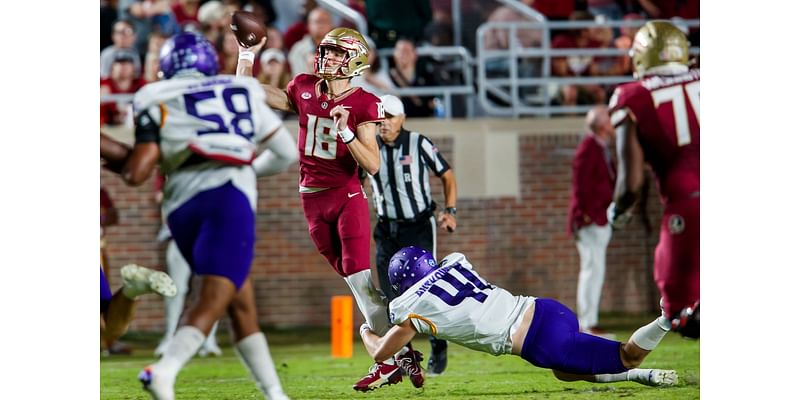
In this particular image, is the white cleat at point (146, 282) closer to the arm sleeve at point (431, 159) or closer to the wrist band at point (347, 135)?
the wrist band at point (347, 135)

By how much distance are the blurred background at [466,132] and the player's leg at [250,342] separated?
3.59 metres

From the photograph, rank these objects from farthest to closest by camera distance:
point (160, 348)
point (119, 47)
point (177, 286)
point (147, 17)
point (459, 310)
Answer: point (147, 17)
point (119, 47)
point (160, 348)
point (177, 286)
point (459, 310)

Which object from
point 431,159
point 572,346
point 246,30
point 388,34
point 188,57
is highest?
point 388,34

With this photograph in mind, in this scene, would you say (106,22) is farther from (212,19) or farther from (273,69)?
(273,69)

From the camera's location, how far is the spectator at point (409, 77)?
24.8ft

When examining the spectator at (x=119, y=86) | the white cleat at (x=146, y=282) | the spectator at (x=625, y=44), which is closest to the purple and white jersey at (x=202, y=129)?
the white cleat at (x=146, y=282)

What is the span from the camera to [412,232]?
219 inches

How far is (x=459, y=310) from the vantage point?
14.5 feet

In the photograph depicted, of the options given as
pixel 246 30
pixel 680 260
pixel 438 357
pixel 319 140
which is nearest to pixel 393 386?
pixel 438 357

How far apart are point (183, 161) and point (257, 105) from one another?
0.33 m

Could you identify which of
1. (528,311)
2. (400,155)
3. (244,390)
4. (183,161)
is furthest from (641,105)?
(244,390)

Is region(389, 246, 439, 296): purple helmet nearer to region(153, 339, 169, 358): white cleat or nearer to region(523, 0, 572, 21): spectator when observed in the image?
region(153, 339, 169, 358): white cleat

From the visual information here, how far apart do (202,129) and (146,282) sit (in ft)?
1.86

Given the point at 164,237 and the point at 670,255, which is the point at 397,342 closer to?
the point at 670,255
